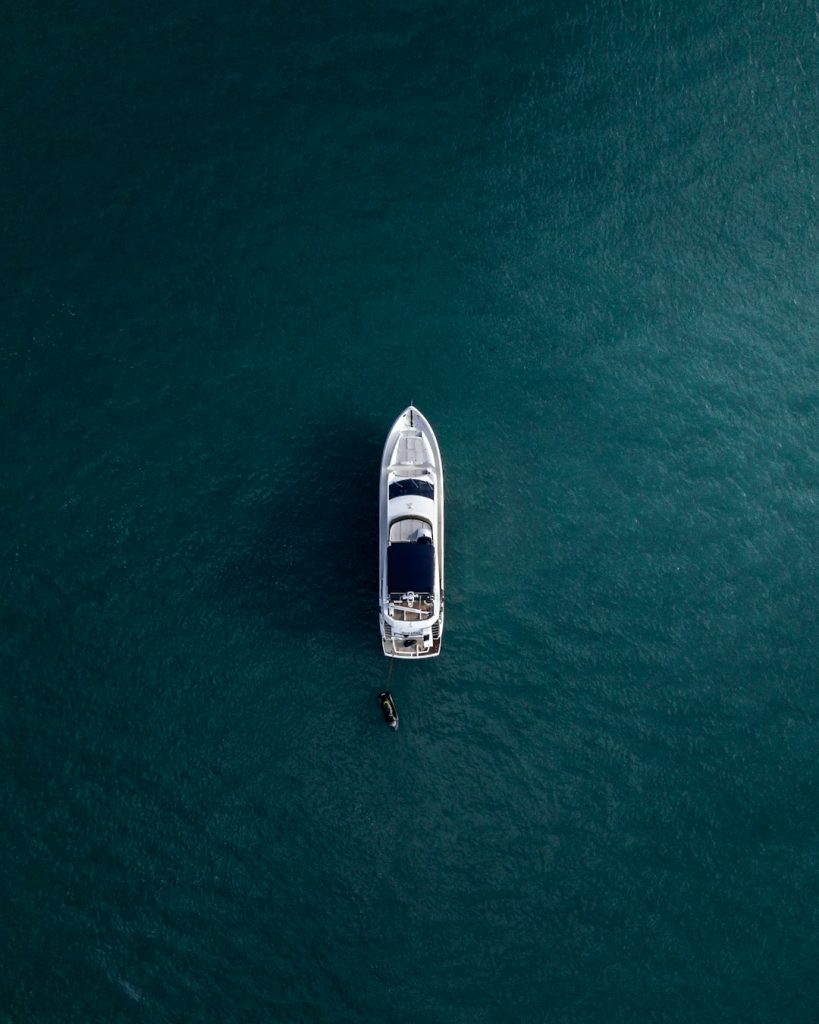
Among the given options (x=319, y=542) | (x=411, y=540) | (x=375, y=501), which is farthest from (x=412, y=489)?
(x=319, y=542)

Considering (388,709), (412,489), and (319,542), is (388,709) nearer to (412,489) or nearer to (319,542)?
(319,542)

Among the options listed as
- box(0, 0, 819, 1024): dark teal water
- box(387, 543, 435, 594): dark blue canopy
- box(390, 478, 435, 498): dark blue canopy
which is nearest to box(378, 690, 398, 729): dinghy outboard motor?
box(0, 0, 819, 1024): dark teal water

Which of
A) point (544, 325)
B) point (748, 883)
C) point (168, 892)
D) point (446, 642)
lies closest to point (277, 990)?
point (168, 892)

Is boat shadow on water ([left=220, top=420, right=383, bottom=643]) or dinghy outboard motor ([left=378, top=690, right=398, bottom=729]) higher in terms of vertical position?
boat shadow on water ([left=220, top=420, right=383, bottom=643])

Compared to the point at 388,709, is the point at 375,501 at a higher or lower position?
higher

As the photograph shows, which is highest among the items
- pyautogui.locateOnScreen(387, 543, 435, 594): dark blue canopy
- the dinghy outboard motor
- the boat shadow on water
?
the boat shadow on water

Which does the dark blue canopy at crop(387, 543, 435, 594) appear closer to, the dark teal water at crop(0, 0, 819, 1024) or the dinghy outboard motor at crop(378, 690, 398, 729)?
the dark teal water at crop(0, 0, 819, 1024)
